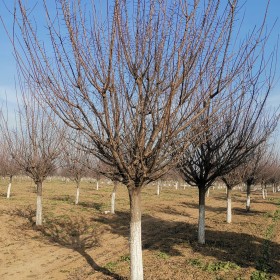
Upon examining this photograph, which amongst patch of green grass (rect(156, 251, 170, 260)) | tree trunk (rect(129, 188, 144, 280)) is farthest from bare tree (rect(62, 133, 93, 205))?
patch of green grass (rect(156, 251, 170, 260))

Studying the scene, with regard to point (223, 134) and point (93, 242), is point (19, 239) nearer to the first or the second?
point (93, 242)

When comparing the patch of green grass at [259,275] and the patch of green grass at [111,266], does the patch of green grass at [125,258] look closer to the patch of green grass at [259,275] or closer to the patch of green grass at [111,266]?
the patch of green grass at [111,266]

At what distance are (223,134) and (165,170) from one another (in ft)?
14.3

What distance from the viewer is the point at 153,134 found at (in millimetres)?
5359

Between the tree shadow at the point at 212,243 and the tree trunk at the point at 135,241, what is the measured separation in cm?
385

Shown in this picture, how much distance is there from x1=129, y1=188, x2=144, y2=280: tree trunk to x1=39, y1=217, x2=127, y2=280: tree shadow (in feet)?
6.79

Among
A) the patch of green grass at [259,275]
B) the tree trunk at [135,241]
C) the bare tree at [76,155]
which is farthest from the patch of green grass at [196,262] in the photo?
the bare tree at [76,155]

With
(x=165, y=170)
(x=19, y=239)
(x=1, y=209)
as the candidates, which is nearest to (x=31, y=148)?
(x=19, y=239)

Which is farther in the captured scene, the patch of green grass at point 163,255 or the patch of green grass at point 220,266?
the patch of green grass at point 163,255

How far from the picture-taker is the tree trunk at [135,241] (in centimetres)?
575

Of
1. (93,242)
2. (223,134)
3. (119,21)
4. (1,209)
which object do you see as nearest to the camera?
(119,21)

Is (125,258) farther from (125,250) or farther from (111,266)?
(125,250)

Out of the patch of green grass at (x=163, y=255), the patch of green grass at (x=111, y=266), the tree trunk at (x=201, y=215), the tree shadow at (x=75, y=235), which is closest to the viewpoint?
the patch of green grass at (x=111, y=266)

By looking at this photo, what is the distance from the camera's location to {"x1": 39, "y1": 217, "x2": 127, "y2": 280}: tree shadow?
9.64m
